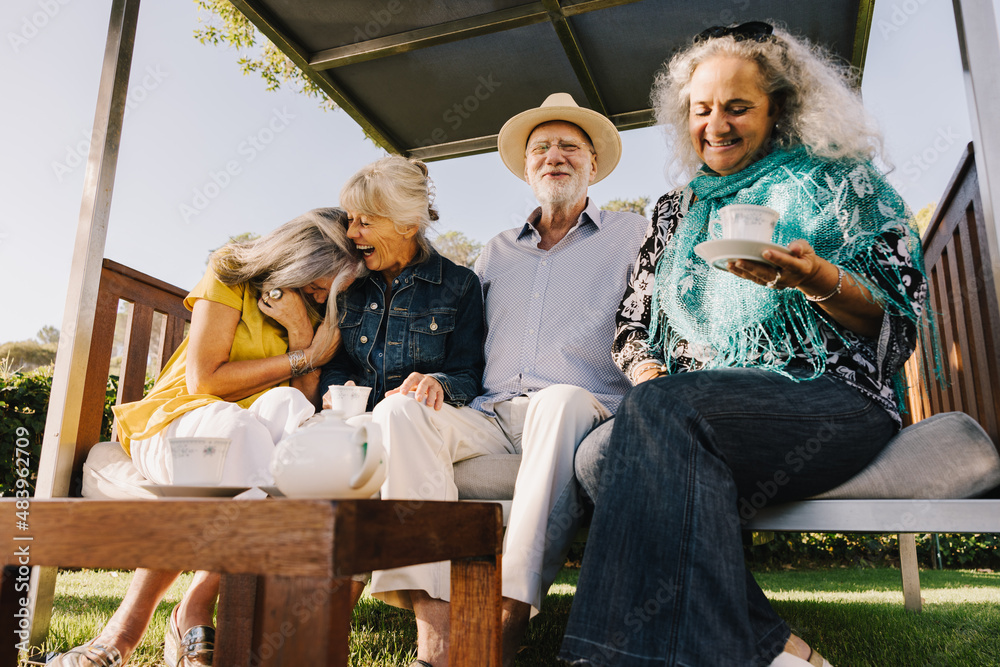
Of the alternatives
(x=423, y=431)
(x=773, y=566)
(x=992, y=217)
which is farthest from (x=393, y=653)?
(x=773, y=566)

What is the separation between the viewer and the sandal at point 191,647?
1.91 m

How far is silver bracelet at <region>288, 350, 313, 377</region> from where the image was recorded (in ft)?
8.46

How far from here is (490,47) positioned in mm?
3164

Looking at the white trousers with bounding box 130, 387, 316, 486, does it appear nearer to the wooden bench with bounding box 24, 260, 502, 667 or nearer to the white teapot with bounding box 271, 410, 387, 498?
the wooden bench with bounding box 24, 260, 502, 667

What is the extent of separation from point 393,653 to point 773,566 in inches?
199

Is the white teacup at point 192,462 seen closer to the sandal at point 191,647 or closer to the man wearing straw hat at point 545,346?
the man wearing straw hat at point 545,346

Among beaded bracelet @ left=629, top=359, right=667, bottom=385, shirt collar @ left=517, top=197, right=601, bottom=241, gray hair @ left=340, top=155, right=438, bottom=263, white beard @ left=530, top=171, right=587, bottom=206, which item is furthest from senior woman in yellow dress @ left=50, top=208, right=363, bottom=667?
beaded bracelet @ left=629, top=359, right=667, bottom=385

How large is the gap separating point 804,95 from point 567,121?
1331 mm

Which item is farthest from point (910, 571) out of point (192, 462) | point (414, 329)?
point (192, 462)

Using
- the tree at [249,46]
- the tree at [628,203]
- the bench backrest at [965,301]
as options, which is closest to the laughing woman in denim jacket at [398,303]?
the bench backrest at [965,301]

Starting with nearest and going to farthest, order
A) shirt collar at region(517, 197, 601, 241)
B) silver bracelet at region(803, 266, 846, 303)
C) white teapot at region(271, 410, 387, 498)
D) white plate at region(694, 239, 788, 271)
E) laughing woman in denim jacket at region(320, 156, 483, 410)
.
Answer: white teapot at region(271, 410, 387, 498)
white plate at region(694, 239, 788, 271)
silver bracelet at region(803, 266, 846, 303)
laughing woman in denim jacket at region(320, 156, 483, 410)
shirt collar at region(517, 197, 601, 241)

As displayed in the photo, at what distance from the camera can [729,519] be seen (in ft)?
4.36

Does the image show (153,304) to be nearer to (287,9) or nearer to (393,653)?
(287,9)

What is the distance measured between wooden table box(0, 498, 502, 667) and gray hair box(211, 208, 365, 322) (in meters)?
1.60
